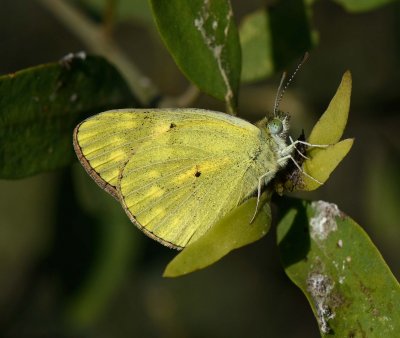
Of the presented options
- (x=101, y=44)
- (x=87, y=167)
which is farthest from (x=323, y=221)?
(x=101, y=44)

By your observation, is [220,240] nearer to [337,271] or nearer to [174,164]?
[337,271]

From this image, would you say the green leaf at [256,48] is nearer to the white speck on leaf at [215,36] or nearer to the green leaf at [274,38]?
the green leaf at [274,38]

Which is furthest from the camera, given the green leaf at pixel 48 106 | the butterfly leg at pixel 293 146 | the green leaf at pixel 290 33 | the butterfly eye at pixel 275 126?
the green leaf at pixel 290 33

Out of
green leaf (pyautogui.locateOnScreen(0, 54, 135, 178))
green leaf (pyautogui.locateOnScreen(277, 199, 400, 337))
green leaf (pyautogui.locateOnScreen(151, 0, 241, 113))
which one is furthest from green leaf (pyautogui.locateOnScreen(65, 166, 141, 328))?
green leaf (pyautogui.locateOnScreen(277, 199, 400, 337))

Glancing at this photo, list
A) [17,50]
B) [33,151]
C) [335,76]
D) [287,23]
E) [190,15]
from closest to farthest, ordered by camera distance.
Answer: [190,15] < [33,151] < [287,23] < [335,76] < [17,50]

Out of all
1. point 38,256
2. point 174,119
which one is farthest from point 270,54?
point 38,256

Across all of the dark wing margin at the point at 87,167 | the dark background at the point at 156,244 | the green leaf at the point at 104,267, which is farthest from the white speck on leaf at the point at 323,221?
the green leaf at the point at 104,267

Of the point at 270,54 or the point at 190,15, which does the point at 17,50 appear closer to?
the point at 270,54
